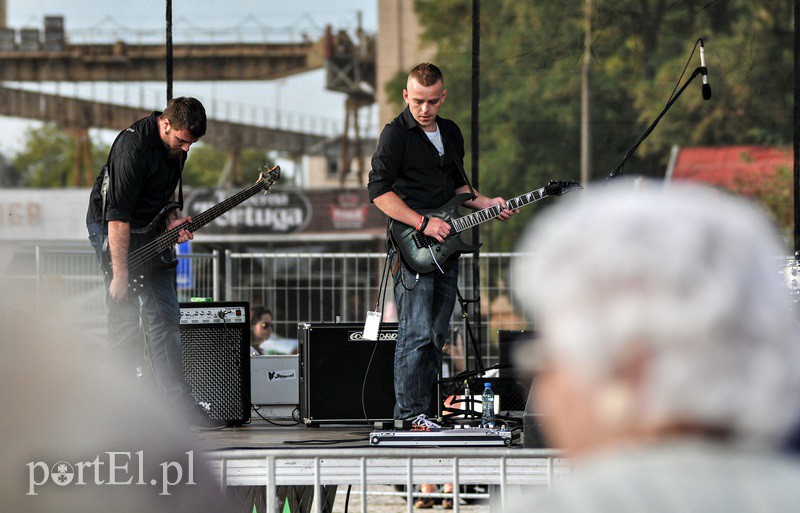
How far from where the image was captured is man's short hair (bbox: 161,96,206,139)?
224 inches

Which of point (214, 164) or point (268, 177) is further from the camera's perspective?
point (214, 164)

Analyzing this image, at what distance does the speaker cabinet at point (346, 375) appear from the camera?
6055 millimetres

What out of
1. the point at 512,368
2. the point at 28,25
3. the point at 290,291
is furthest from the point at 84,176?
the point at 512,368

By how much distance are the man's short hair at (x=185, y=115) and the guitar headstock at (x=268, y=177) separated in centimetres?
75

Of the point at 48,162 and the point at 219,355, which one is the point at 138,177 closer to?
the point at 219,355

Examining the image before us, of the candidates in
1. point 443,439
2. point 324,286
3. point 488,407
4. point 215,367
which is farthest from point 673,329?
point 324,286

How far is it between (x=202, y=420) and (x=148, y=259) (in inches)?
34.2

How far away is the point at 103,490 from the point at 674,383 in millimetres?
1361

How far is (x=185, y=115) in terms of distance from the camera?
5703 mm

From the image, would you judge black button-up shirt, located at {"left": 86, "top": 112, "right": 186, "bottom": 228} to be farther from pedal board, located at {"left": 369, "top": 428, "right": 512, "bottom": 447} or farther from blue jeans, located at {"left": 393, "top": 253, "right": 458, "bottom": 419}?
pedal board, located at {"left": 369, "top": 428, "right": 512, "bottom": 447}

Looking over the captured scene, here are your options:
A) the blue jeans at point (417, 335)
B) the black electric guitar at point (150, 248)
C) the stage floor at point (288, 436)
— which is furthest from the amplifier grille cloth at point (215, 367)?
the blue jeans at point (417, 335)

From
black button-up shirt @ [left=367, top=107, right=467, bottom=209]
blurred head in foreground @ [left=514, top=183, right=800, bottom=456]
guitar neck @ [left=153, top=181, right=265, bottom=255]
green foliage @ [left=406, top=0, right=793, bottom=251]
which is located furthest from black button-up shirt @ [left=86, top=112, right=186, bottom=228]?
green foliage @ [left=406, top=0, right=793, bottom=251]

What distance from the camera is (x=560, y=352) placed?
4.42 feet

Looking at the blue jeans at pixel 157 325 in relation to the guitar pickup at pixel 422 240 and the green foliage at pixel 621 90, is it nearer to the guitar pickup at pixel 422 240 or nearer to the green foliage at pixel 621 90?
the guitar pickup at pixel 422 240
